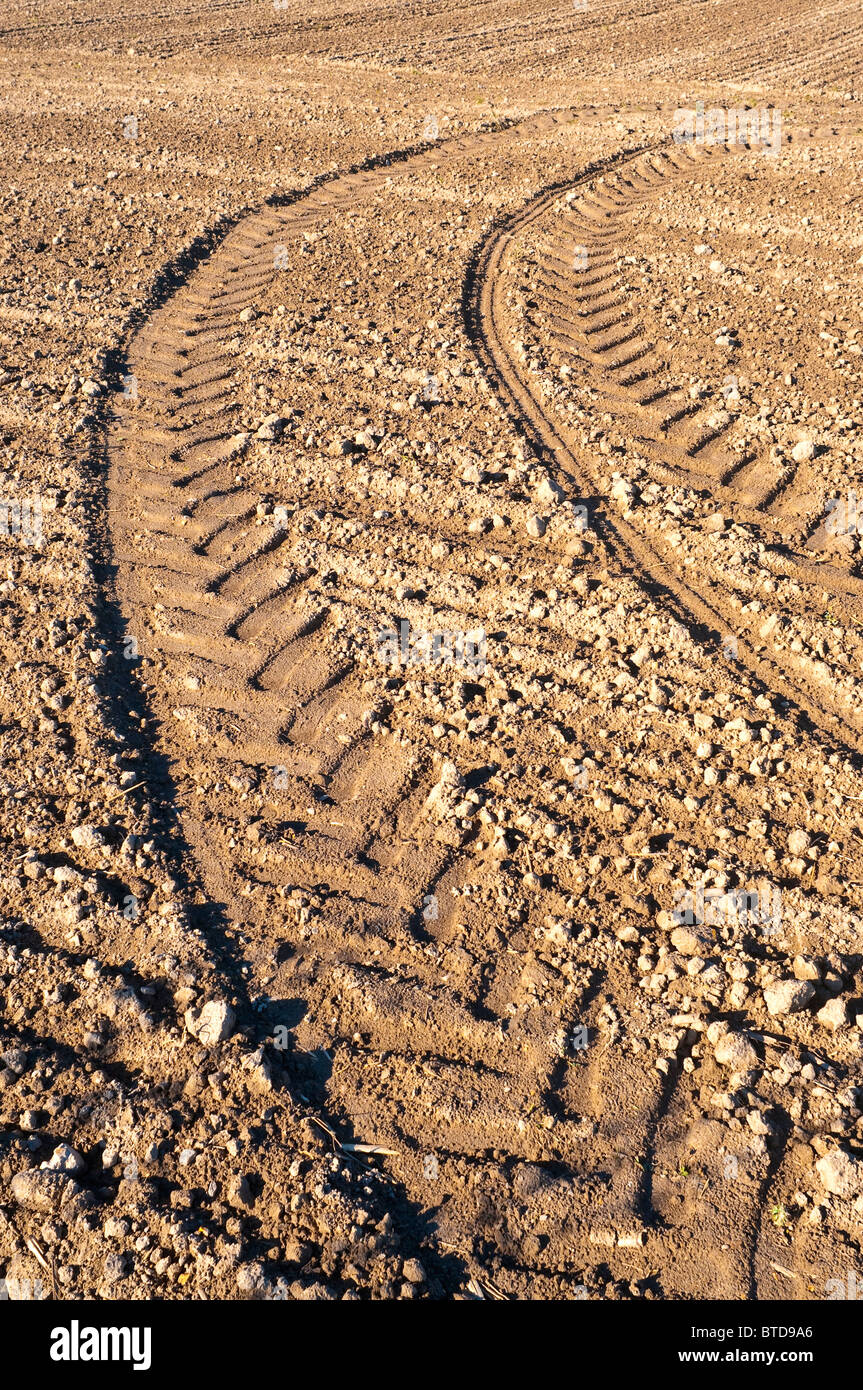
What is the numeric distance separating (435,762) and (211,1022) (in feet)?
5.25

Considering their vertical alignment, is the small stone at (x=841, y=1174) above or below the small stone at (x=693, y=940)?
below

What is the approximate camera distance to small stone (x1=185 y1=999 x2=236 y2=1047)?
11.6 feet

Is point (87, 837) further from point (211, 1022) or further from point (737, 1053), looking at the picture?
point (737, 1053)

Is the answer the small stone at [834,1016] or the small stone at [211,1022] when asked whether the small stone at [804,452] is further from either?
the small stone at [211,1022]

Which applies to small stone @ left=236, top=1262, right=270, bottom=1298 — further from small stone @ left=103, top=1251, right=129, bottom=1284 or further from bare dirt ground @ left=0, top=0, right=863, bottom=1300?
small stone @ left=103, top=1251, right=129, bottom=1284

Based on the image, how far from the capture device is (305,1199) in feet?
10.3

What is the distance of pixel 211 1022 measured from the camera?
3.58m

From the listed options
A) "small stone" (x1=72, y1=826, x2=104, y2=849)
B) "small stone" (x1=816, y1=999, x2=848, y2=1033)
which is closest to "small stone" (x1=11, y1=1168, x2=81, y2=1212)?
"small stone" (x1=72, y1=826, x2=104, y2=849)

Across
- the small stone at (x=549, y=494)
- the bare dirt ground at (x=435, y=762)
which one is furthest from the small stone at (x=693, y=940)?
the small stone at (x=549, y=494)

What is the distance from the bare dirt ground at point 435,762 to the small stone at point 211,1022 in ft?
0.06

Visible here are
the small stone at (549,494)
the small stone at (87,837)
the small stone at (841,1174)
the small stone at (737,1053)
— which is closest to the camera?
the small stone at (841,1174)

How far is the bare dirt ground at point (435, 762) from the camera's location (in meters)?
3.18

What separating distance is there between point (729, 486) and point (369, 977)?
4.18 m
